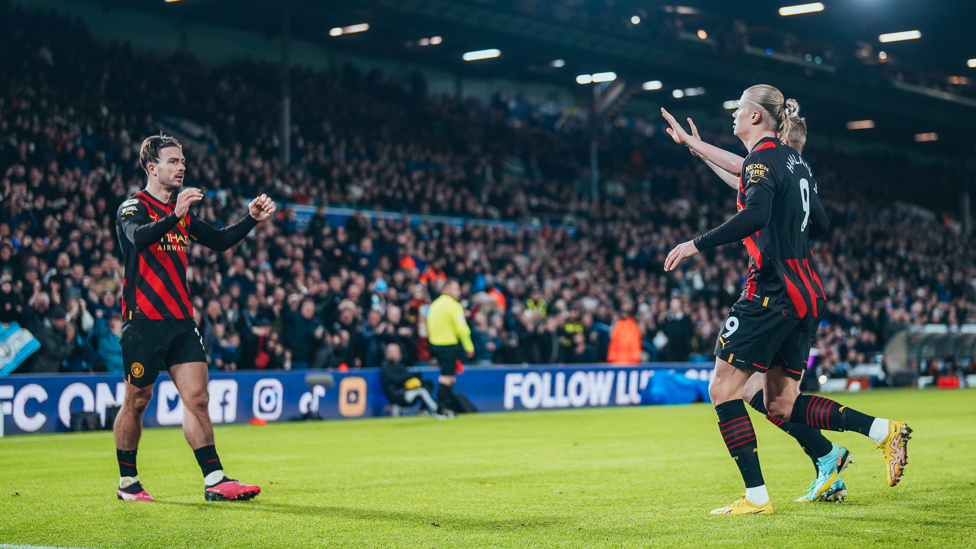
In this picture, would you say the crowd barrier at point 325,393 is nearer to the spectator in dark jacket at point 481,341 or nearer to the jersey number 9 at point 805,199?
the spectator in dark jacket at point 481,341

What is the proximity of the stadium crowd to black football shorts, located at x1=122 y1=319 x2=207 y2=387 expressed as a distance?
8.06m

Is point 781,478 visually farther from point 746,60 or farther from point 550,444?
point 746,60

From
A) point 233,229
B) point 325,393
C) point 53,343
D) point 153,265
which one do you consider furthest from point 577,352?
point 153,265

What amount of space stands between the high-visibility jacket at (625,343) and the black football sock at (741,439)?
48.9 feet

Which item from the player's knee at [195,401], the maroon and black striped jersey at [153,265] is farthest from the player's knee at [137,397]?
the maroon and black striped jersey at [153,265]

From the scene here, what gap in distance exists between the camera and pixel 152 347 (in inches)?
→ 251

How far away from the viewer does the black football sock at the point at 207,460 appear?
648cm

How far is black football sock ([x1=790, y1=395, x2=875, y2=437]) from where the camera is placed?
550cm

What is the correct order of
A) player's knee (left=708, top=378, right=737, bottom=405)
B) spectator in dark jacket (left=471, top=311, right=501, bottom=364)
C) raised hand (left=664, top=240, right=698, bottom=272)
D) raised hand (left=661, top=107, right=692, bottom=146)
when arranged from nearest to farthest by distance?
1. raised hand (left=664, top=240, right=698, bottom=272)
2. player's knee (left=708, top=378, right=737, bottom=405)
3. raised hand (left=661, top=107, right=692, bottom=146)
4. spectator in dark jacket (left=471, top=311, right=501, bottom=364)

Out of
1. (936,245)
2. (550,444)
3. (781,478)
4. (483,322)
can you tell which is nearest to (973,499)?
(781,478)

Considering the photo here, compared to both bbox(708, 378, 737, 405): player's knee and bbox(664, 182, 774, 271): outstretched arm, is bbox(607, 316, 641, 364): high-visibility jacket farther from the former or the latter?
bbox(664, 182, 774, 271): outstretched arm

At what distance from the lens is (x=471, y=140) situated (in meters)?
30.8

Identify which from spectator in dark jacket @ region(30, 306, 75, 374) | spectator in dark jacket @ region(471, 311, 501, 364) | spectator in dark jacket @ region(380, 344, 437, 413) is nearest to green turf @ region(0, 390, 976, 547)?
spectator in dark jacket @ region(30, 306, 75, 374)

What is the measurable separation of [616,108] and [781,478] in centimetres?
2796
